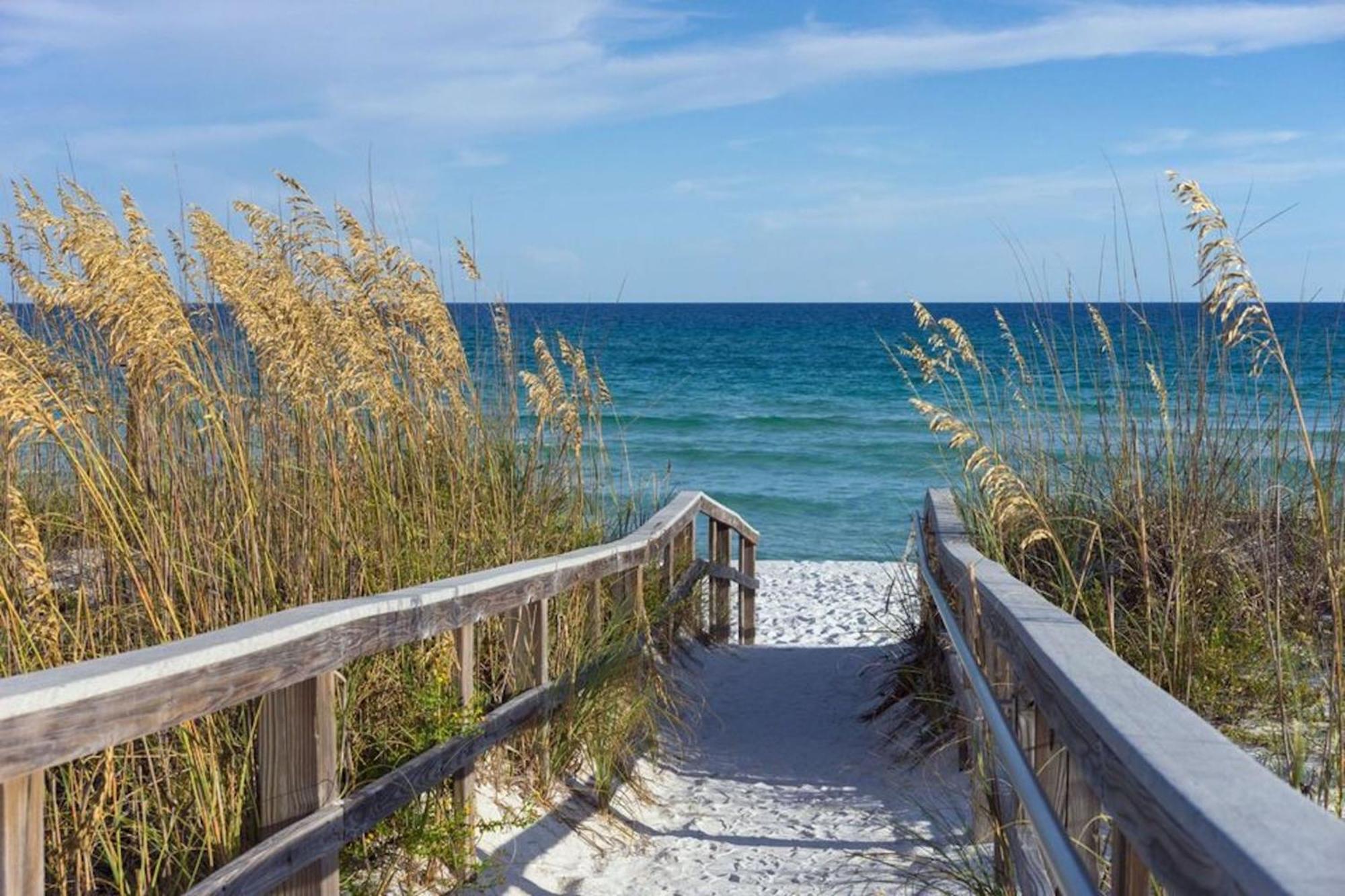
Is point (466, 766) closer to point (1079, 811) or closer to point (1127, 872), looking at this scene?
point (1079, 811)

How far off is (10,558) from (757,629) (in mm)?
7528

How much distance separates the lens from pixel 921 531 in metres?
6.09

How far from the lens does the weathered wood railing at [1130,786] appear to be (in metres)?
1.28

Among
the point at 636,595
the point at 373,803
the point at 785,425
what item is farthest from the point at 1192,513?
the point at 785,425

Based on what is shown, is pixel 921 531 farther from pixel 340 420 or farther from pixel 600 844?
pixel 340 420

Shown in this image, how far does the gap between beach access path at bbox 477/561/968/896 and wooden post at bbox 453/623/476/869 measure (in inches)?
3.6

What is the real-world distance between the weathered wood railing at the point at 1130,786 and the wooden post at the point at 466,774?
1460mm

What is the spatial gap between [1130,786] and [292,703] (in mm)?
1913

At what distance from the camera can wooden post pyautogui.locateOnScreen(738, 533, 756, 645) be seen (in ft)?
31.7

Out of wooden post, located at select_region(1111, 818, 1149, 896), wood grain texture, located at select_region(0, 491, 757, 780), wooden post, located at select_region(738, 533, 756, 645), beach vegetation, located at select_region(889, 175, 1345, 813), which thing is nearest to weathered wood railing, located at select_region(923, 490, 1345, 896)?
wooden post, located at select_region(1111, 818, 1149, 896)

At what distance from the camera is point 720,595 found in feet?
29.6

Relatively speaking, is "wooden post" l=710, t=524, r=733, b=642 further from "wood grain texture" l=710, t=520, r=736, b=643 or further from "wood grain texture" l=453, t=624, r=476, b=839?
"wood grain texture" l=453, t=624, r=476, b=839

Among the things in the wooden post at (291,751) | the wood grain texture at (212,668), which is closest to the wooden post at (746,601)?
the wood grain texture at (212,668)

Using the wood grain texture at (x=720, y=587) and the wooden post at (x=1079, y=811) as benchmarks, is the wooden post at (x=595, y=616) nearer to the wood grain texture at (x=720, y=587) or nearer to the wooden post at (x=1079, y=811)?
the wooden post at (x=1079, y=811)
